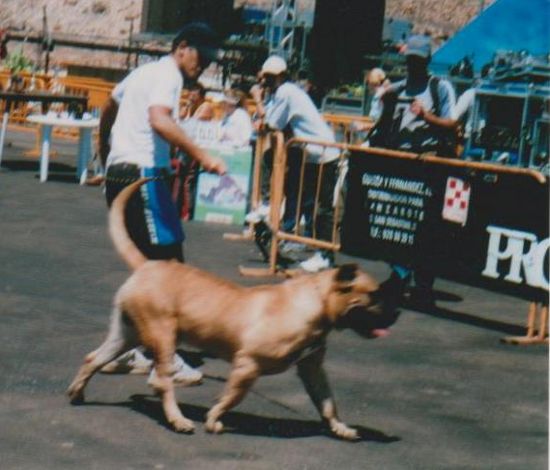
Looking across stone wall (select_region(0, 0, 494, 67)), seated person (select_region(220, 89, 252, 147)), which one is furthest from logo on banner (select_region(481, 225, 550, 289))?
stone wall (select_region(0, 0, 494, 67))

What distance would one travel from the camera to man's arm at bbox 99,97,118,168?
7.66 metres

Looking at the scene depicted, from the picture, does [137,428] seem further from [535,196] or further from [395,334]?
[535,196]

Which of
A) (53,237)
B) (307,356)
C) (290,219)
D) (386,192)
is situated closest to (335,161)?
(290,219)

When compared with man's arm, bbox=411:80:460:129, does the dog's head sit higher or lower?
lower

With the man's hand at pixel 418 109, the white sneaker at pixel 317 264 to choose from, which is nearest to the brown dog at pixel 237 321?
the man's hand at pixel 418 109

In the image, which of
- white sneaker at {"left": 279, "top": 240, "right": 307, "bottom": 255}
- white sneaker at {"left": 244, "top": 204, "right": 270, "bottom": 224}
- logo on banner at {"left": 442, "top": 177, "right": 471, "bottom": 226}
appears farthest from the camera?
white sneaker at {"left": 279, "top": 240, "right": 307, "bottom": 255}

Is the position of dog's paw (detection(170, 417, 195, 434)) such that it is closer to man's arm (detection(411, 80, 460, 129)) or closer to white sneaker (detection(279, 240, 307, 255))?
man's arm (detection(411, 80, 460, 129))

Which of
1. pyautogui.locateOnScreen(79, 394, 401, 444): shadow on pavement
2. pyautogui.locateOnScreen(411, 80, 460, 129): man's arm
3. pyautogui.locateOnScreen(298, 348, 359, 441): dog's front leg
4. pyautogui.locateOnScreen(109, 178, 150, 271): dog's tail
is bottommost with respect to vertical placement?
pyautogui.locateOnScreen(79, 394, 401, 444): shadow on pavement

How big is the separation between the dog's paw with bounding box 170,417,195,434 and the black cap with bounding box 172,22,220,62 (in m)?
2.01

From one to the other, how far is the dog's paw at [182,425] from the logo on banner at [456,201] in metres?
3.99

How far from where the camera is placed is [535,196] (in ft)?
30.6

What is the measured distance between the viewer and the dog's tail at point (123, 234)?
6633 mm

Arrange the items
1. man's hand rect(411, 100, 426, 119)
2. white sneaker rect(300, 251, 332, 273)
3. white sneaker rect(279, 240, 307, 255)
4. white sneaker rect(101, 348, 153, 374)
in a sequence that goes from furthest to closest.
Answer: white sneaker rect(279, 240, 307, 255) → white sneaker rect(300, 251, 332, 273) → man's hand rect(411, 100, 426, 119) → white sneaker rect(101, 348, 153, 374)

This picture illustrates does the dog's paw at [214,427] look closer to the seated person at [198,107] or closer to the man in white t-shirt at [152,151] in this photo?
the man in white t-shirt at [152,151]
